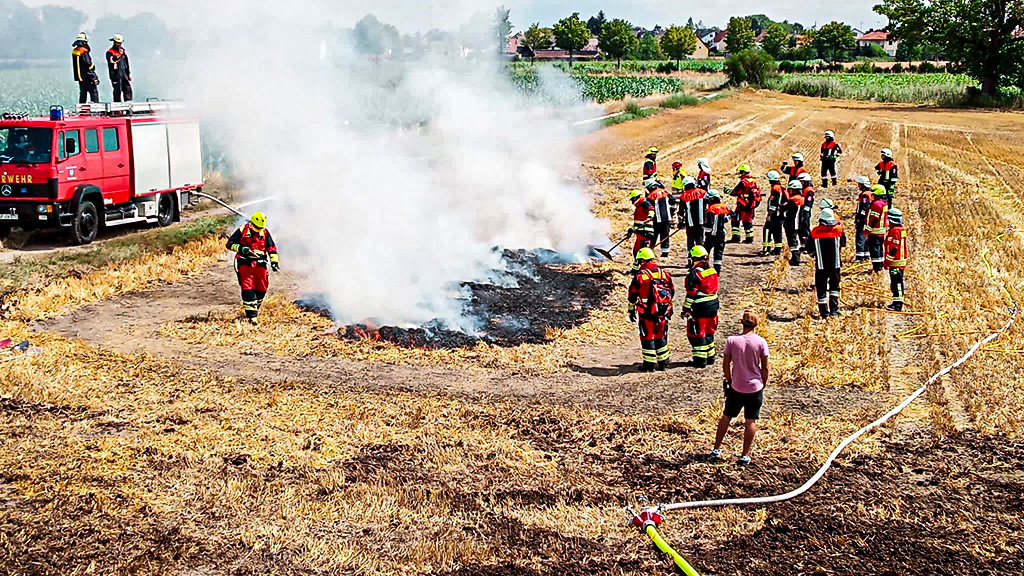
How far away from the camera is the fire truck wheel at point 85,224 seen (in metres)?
18.1

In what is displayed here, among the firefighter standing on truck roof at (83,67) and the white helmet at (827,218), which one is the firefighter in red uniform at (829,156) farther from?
the firefighter standing on truck roof at (83,67)

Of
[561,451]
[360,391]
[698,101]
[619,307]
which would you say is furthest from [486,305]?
[698,101]

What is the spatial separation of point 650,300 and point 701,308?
717 mm

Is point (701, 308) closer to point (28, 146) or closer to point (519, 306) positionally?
point (519, 306)

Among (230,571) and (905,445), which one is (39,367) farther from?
(905,445)

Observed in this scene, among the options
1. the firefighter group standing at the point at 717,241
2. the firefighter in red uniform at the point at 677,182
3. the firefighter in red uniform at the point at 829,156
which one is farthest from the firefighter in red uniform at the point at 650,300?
the firefighter in red uniform at the point at 829,156

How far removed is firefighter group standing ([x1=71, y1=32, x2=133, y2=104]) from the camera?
794 inches

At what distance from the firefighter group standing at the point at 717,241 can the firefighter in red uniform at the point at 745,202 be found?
21mm

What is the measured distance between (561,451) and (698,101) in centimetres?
5192

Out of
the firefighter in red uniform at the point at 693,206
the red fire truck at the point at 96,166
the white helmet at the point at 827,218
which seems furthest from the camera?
the red fire truck at the point at 96,166

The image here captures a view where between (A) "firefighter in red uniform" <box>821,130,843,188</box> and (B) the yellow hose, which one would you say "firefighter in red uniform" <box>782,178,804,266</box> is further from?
(B) the yellow hose

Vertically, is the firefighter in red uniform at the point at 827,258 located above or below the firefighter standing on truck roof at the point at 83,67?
below

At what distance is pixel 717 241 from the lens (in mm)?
16641

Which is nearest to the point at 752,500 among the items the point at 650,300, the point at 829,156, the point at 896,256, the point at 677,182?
the point at 650,300
